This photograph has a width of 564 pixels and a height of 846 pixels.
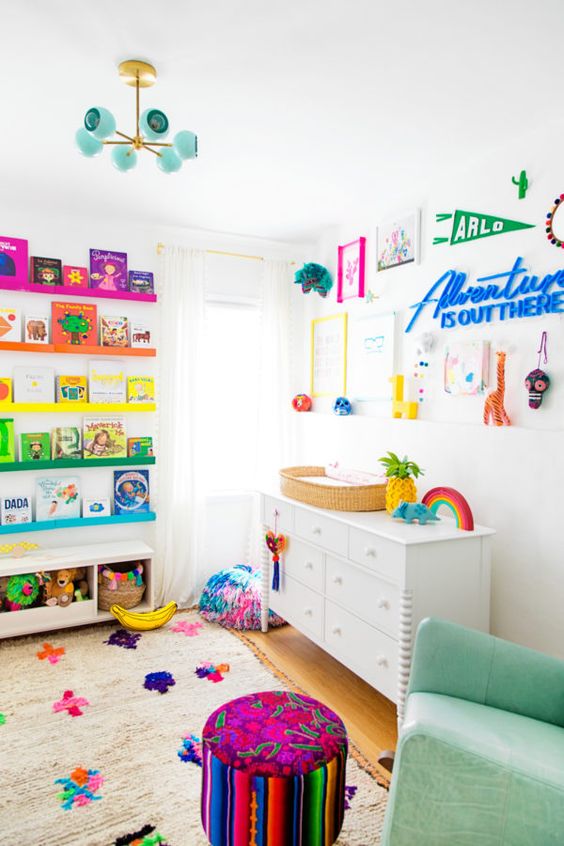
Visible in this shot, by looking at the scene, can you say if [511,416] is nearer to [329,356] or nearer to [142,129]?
[329,356]

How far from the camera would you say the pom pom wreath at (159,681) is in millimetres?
2881

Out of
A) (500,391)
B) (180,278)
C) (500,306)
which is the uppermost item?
(180,278)

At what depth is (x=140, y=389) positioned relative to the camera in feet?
13.1

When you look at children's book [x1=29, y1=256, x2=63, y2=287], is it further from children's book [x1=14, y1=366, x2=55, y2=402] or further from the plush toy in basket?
the plush toy in basket

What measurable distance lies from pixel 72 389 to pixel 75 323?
0.41 m

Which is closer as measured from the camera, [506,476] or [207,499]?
[506,476]

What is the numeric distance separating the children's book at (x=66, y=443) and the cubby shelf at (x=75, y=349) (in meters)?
0.48

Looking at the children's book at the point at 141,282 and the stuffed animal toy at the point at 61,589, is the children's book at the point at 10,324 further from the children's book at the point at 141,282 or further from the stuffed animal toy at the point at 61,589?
the stuffed animal toy at the point at 61,589

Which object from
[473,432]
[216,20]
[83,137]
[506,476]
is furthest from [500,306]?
[83,137]

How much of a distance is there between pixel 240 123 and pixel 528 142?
1.24 meters

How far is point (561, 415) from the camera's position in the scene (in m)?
2.47

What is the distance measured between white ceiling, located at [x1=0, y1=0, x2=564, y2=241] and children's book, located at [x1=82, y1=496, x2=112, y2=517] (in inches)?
73.9

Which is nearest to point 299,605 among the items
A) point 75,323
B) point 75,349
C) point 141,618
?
point 141,618

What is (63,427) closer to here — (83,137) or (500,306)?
(83,137)
